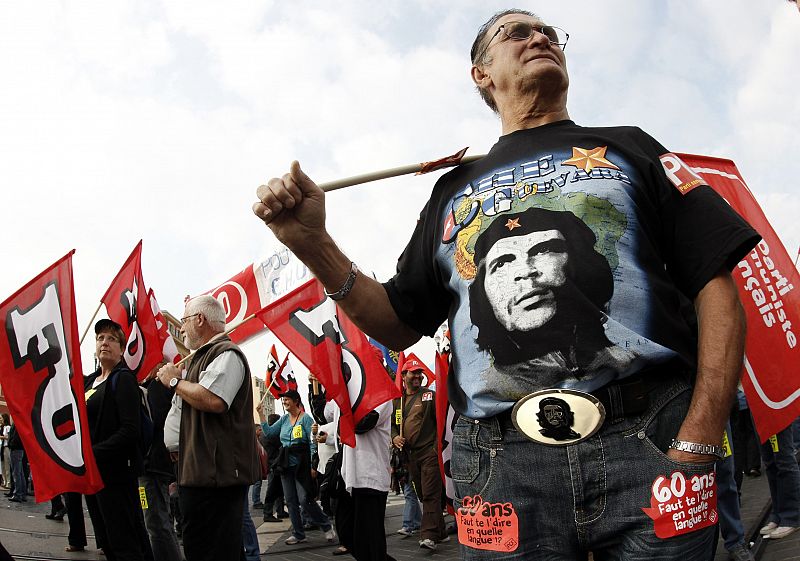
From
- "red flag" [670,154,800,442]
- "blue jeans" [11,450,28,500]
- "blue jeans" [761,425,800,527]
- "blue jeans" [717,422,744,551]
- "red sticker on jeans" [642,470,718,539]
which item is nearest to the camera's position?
"red sticker on jeans" [642,470,718,539]

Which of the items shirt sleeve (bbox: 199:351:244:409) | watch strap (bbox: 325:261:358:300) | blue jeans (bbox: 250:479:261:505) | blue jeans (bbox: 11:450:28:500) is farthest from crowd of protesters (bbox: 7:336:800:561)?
blue jeans (bbox: 11:450:28:500)

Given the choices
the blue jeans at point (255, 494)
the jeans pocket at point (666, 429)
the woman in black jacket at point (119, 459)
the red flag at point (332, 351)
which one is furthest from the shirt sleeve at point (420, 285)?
the blue jeans at point (255, 494)

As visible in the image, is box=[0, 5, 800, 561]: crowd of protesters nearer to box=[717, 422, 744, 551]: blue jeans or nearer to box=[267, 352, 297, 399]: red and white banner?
box=[717, 422, 744, 551]: blue jeans

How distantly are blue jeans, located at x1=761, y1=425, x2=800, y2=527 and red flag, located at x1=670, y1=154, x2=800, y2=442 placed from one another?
1976mm

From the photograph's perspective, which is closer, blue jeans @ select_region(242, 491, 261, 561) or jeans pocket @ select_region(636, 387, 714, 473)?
jeans pocket @ select_region(636, 387, 714, 473)

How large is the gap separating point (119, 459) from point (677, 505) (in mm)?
5266

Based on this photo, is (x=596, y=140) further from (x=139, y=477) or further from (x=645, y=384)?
(x=139, y=477)

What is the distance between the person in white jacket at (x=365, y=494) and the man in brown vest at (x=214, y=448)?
1.22 meters

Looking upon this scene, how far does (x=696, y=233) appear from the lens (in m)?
1.82

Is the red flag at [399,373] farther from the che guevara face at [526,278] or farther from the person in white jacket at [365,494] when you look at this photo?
the che guevara face at [526,278]

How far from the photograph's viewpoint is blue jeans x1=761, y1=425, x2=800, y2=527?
639 centimetres

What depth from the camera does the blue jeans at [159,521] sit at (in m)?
5.80

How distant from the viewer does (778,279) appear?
4738mm

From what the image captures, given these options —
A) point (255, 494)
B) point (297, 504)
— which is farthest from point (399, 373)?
point (255, 494)
